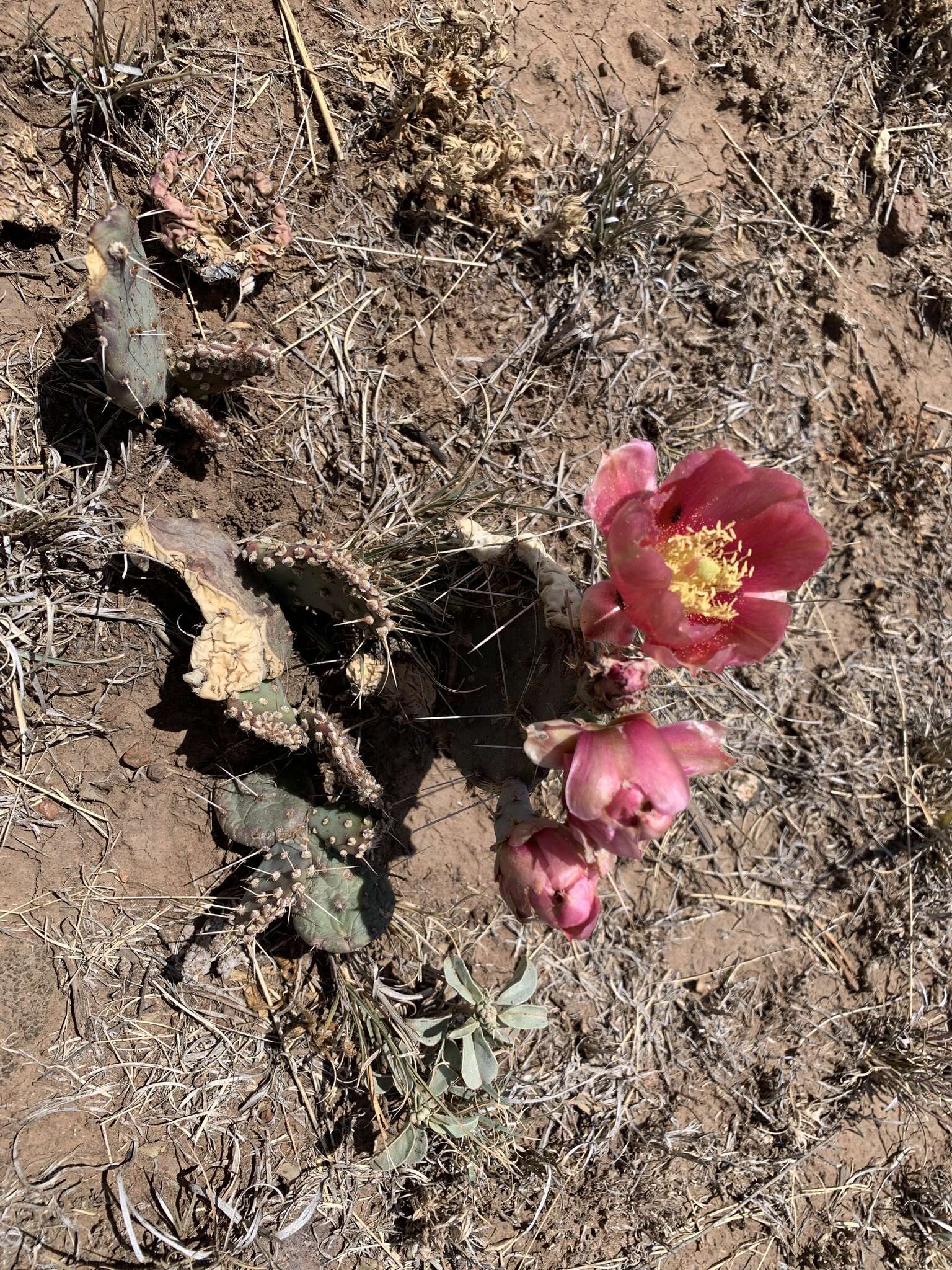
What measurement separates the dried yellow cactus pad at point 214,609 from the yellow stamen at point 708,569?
0.75 m

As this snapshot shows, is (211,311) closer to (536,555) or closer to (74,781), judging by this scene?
(536,555)

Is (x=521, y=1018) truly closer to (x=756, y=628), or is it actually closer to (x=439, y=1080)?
(x=439, y=1080)

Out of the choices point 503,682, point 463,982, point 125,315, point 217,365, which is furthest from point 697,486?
point 463,982

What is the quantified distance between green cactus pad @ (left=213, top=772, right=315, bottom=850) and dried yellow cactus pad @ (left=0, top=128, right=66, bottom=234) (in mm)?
1165

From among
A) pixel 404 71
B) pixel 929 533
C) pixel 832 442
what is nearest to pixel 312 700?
pixel 404 71

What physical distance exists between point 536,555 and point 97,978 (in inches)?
49.0

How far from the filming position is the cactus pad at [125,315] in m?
1.36

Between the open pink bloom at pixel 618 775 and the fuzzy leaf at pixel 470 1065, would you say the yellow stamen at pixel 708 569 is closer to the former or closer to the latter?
the open pink bloom at pixel 618 775

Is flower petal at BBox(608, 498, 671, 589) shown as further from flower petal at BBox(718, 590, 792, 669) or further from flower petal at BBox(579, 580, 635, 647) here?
flower petal at BBox(718, 590, 792, 669)

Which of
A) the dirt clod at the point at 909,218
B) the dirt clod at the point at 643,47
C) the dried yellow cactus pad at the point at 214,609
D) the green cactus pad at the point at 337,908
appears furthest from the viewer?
the dirt clod at the point at 909,218

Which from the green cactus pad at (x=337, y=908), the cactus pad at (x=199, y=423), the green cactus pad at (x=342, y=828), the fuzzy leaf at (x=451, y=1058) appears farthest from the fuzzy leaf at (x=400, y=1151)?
the cactus pad at (x=199, y=423)

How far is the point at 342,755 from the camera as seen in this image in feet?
5.02

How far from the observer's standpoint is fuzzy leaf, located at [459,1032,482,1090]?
1738 millimetres

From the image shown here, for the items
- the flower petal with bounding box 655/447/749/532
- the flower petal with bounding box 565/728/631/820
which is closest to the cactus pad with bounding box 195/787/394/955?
the flower petal with bounding box 565/728/631/820
